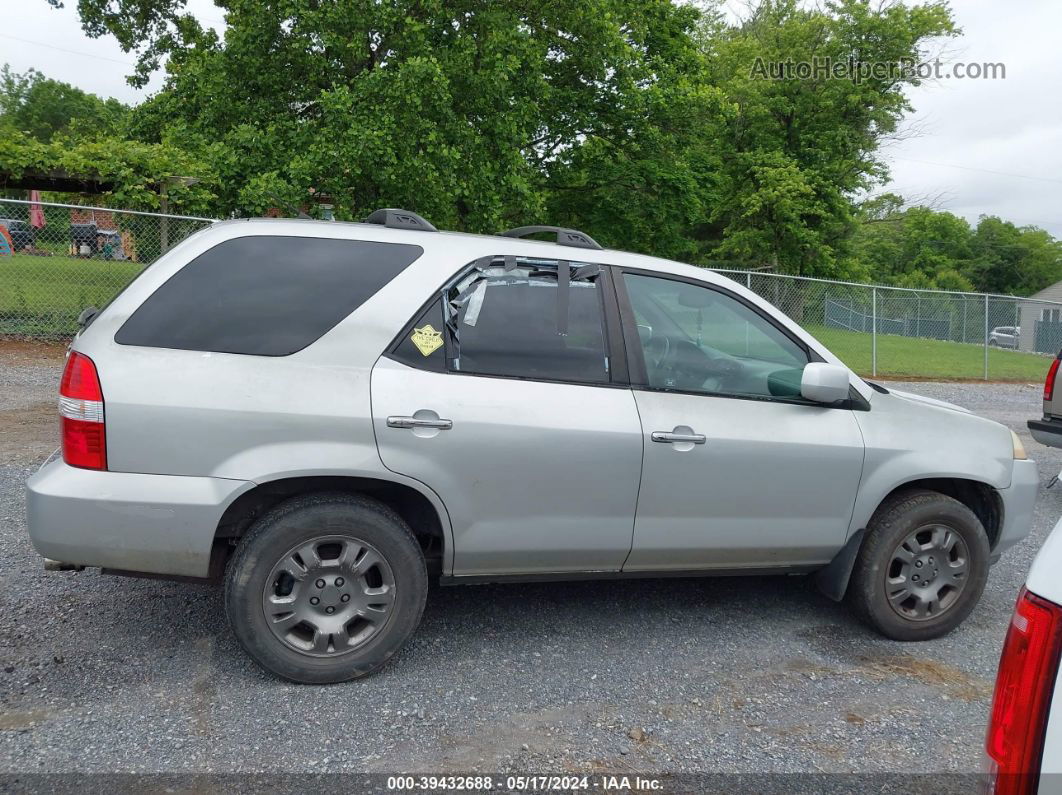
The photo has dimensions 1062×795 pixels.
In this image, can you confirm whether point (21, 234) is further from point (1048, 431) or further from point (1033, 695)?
point (1033, 695)

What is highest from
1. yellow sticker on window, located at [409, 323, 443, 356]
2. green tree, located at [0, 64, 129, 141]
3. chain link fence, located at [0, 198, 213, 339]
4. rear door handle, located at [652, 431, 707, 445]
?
green tree, located at [0, 64, 129, 141]

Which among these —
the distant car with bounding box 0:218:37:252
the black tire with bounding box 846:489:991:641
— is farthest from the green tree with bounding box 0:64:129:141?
the black tire with bounding box 846:489:991:641

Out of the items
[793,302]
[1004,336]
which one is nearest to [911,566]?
[793,302]

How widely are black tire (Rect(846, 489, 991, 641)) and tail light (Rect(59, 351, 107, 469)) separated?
3.33m

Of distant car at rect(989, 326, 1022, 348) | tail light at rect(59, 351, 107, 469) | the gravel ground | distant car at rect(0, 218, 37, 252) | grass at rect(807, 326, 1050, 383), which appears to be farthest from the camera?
distant car at rect(989, 326, 1022, 348)

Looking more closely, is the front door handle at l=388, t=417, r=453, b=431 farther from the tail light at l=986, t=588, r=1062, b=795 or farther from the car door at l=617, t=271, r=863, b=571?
the tail light at l=986, t=588, r=1062, b=795

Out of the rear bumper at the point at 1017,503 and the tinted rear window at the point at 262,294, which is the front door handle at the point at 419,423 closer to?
the tinted rear window at the point at 262,294

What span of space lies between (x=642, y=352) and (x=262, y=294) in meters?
1.61

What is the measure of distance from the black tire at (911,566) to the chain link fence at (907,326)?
10.8 m

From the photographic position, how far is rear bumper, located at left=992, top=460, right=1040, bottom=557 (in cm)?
433

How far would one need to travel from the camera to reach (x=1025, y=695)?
4.98ft

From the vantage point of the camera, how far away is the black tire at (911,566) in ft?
13.4

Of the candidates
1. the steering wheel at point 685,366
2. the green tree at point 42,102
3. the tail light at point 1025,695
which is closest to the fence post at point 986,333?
the steering wheel at point 685,366

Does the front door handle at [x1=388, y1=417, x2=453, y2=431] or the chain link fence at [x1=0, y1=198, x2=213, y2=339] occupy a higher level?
the chain link fence at [x1=0, y1=198, x2=213, y2=339]
